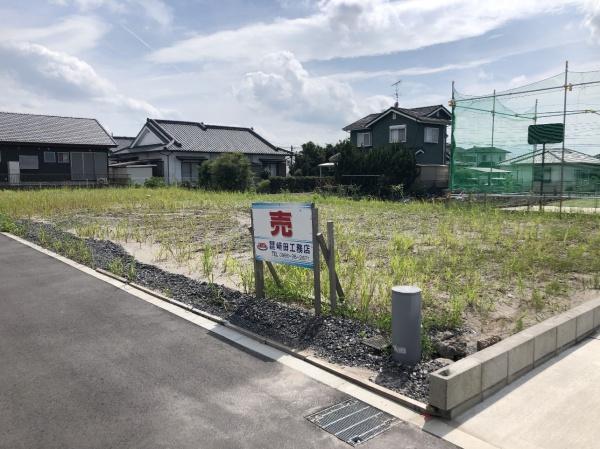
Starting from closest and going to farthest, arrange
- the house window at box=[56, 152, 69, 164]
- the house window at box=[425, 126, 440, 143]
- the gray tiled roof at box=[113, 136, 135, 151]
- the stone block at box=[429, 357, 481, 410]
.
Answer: the stone block at box=[429, 357, 481, 410] < the house window at box=[425, 126, 440, 143] < the house window at box=[56, 152, 69, 164] < the gray tiled roof at box=[113, 136, 135, 151]

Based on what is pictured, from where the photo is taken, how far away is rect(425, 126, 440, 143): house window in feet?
103

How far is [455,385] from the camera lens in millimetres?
3303

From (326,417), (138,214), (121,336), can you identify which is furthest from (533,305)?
(138,214)

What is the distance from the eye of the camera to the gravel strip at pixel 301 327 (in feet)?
13.0

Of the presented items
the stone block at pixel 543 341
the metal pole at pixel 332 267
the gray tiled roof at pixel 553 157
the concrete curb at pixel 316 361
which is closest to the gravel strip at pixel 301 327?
the concrete curb at pixel 316 361

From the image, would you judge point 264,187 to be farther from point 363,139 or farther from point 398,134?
point 398,134

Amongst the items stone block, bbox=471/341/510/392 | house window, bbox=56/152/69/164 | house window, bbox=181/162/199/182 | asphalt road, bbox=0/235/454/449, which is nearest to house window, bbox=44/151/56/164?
house window, bbox=56/152/69/164

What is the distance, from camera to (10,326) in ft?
17.0

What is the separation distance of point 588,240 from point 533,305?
4929 mm

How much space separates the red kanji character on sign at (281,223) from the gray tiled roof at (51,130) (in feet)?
97.4

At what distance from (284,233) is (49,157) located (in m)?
30.9

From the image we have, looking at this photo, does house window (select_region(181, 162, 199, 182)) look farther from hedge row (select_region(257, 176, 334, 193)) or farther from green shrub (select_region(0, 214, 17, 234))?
green shrub (select_region(0, 214, 17, 234))

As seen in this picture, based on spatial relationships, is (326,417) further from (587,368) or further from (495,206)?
(495,206)

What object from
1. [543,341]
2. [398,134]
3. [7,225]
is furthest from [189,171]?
[543,341]
